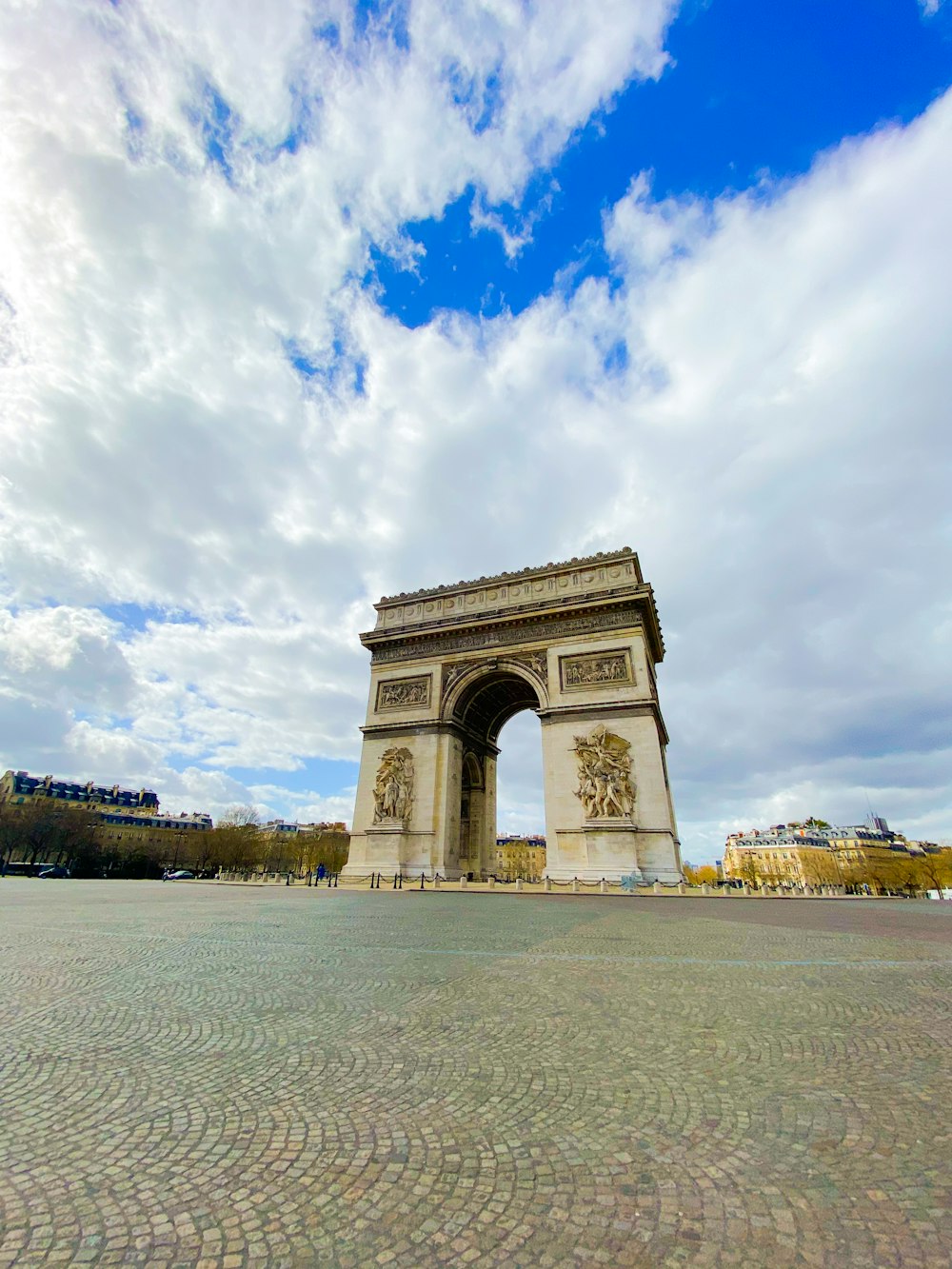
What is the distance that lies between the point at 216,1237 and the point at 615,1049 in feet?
6.76

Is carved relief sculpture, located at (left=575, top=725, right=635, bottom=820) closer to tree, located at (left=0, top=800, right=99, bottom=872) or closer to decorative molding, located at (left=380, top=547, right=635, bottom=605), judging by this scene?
decorative molding, located at (left=380, top=547, right=635, bottom=605)

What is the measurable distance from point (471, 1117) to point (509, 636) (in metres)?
23.6

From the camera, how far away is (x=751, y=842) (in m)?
87.6

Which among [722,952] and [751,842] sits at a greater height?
[751,842]

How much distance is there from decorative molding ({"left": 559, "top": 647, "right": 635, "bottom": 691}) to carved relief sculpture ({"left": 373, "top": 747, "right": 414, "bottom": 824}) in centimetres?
753

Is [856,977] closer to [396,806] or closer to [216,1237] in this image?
A: [216,1237]

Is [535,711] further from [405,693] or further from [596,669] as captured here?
[405,693]

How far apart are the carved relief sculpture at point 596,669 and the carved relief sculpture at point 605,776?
2.05 metres

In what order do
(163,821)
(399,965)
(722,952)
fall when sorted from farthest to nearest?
(163,821) < (722,952) < (399,965)

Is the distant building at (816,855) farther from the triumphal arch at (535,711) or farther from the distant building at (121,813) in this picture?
the distant building at (121,813)

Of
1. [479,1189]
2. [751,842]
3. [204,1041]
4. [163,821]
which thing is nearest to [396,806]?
[204,1041]

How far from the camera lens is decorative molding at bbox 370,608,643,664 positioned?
2378cm

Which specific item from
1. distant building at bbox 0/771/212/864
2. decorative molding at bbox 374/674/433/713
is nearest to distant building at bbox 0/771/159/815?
distant building at bbox 0/771/212/864

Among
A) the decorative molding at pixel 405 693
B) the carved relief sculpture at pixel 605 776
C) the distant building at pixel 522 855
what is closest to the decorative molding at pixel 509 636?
the decorative molding at pixel 405 693
